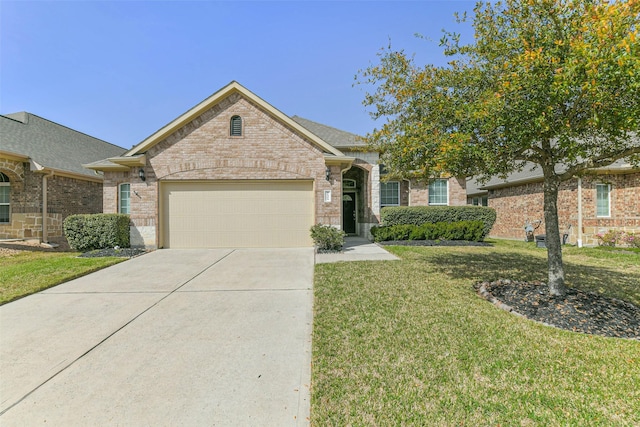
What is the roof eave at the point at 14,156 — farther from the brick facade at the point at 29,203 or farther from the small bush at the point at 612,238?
the small bush at the point at 612,238

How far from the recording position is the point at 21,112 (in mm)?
15664

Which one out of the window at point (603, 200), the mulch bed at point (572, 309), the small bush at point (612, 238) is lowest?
the mulch bed at point (572, 309)

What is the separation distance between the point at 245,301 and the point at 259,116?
7858 millimetres

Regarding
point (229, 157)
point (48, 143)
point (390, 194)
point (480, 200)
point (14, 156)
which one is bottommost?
point (480, 200)

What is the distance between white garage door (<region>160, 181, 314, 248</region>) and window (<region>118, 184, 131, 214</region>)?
264cm

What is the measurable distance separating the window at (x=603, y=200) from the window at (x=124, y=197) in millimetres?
19895

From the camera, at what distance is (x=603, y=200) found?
12695mm

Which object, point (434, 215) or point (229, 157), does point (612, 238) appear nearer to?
point (434, 215)

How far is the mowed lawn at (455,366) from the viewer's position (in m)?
2.42

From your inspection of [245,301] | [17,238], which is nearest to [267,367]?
[245,301]

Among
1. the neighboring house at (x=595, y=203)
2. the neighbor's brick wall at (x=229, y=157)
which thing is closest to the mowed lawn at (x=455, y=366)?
the neighbor's brick wall at (x=229, y=157)

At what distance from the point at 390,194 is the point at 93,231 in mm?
12565

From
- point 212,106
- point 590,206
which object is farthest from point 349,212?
point 590,206

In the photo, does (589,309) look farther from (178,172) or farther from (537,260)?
(178,172)
